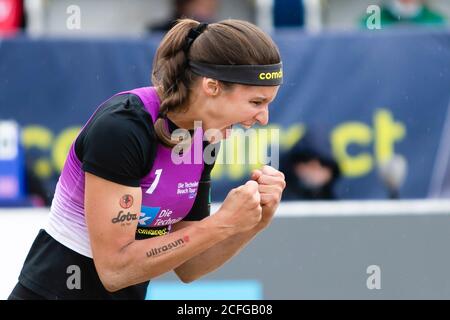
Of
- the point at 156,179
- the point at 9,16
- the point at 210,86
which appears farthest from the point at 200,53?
the point at 9,16

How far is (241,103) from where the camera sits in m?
2.83

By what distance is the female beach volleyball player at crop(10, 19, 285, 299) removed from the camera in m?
2.71

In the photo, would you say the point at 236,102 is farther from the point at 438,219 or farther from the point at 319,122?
the point at 319,122

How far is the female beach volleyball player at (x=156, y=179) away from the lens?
2.71 meters

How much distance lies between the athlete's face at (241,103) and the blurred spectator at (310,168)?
9.89 feet

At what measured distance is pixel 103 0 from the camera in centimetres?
809

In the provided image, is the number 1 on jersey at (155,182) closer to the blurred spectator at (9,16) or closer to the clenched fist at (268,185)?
the clenched fist at (268,185)

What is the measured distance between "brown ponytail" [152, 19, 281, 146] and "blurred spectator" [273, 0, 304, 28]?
4731 mm

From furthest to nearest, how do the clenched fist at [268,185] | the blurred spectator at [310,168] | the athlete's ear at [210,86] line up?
the blurred spectator at [310,168], the clenched fist at [268,185], the athlete's ear at [210,86]

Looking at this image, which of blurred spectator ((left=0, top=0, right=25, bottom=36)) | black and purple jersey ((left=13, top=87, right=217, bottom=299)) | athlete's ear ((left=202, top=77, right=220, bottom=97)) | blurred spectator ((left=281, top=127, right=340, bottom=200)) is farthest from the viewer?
blurred spectator ((left=0, top=0, right=25, bottom=36))

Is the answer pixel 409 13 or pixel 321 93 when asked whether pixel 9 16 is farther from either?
pixel 409 13

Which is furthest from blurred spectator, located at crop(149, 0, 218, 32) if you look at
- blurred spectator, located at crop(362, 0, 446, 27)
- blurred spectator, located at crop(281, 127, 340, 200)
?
blurred spectator, located at crop(281, 127, 340, 200)

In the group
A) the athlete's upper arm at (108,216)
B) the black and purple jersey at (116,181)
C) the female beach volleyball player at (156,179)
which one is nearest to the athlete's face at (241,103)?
the female beach volleyball player at (156,179)

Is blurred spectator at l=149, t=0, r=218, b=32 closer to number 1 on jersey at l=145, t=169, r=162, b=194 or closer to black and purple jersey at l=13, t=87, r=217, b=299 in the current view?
black and purple jersey at l=13, t=87, r=217, b=299
